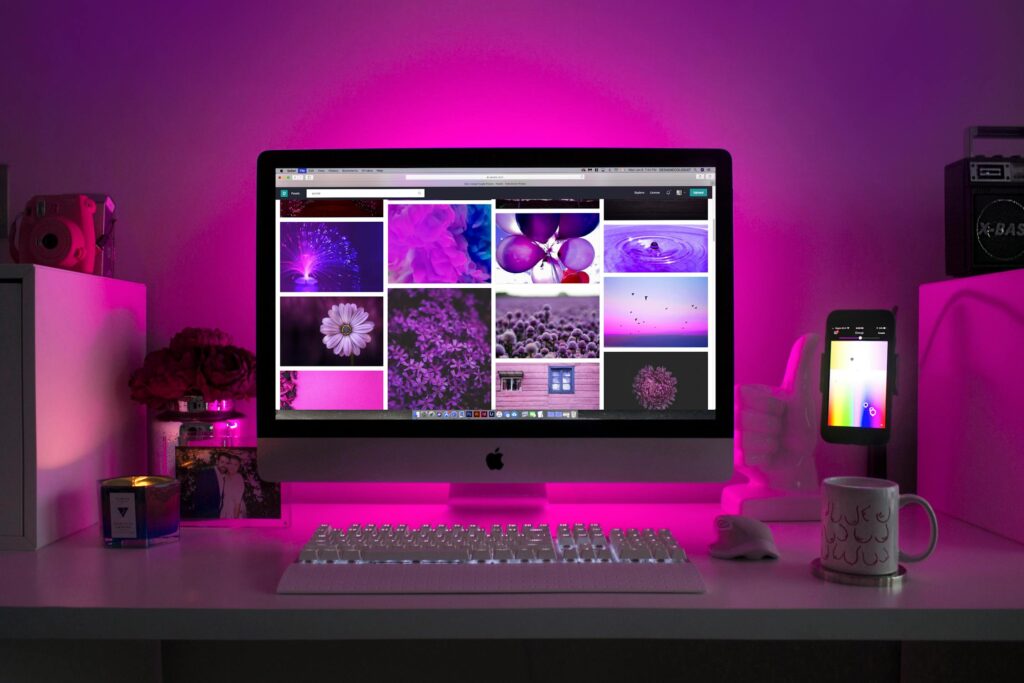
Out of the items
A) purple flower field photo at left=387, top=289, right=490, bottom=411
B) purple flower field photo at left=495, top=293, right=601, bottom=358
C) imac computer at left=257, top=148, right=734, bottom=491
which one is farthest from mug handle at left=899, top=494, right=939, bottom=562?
purple flower field photo at left=387, top=289, right=490, bottom=411

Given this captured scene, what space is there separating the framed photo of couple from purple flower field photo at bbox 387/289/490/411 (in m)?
0.24

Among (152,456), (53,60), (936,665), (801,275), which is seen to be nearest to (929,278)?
(801,275)

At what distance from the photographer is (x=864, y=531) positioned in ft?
2.65

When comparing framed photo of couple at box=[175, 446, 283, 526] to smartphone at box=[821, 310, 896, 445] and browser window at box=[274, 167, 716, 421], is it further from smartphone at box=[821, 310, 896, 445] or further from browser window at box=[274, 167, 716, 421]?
smartphone at box=[821, 310, 896, 445]

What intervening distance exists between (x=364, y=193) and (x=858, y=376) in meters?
0.79

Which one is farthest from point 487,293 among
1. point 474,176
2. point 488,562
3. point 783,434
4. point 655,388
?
point 783,434

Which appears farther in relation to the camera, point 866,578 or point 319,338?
point 319,338

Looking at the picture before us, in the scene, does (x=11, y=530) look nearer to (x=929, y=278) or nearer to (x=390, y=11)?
(x=390, y=11)

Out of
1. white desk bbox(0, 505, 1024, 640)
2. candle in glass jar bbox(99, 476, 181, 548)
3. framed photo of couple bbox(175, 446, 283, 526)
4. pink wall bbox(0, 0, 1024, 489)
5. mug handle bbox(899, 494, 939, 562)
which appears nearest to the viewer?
white desk bbox(0, 505, 1024, 640)

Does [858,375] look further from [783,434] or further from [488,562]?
[488,562]

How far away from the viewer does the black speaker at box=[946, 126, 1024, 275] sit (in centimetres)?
115

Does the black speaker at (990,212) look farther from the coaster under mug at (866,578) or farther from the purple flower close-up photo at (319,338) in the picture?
the purple flower close-up photo at (319,338)

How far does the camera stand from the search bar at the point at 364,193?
1.03 metres

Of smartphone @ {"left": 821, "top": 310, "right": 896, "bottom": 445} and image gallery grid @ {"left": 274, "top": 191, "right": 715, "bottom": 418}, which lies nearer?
image gallery grid @ {"left": 274, "top": 191, "right": 715, "bottom": 418}
